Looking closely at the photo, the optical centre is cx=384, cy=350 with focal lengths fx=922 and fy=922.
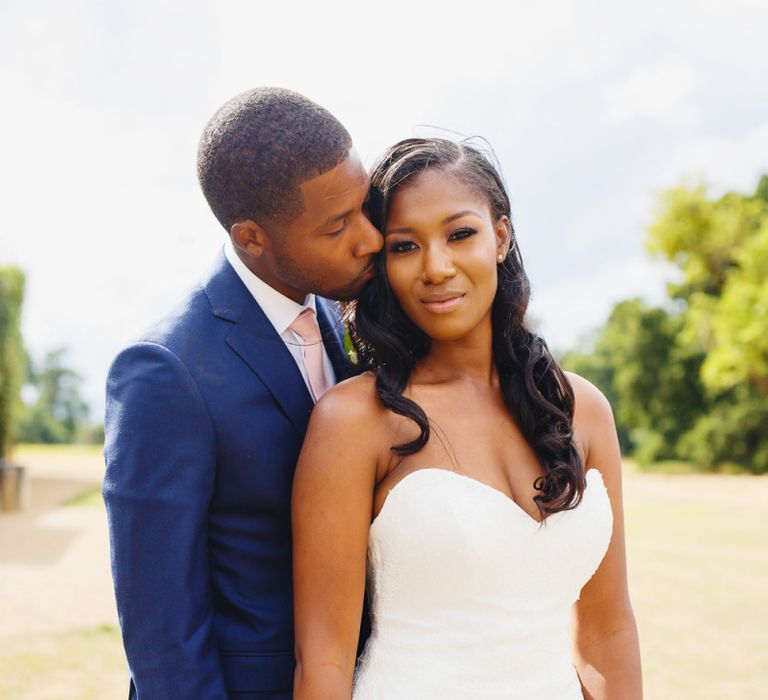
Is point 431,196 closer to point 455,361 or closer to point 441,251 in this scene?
point 441,251

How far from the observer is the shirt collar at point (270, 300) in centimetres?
290

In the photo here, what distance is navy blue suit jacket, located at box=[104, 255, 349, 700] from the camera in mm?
2443

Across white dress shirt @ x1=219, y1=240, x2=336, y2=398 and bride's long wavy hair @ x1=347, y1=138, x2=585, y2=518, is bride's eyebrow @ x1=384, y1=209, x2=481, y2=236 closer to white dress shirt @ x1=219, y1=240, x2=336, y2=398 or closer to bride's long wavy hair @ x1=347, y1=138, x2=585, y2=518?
Answer: bride's long wavy hair @ x1=347, y1=138, x2=585, y2=518

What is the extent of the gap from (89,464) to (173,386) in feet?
127

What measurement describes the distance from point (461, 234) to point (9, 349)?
27450 millimetres

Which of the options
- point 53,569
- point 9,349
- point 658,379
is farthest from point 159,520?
point 658,379

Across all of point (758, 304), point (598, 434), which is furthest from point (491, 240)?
point (758, 304)

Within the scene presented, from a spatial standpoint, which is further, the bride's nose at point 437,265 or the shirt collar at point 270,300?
the shirt collar at point 270,300

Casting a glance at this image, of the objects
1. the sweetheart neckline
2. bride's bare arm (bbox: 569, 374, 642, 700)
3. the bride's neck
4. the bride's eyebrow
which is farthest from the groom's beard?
bride's bare arm (bbox: 569, 374, 642, 700)

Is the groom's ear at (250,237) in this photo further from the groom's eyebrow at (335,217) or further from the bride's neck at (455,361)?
the bride's neck at (455,361)

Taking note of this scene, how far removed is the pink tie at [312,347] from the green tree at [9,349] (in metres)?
26.1

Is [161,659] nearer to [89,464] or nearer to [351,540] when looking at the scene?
[351,540]

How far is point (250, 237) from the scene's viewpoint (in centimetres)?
286

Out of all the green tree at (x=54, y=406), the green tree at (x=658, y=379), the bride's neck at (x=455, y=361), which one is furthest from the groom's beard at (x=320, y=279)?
the green tree at (x=54, y=406)
